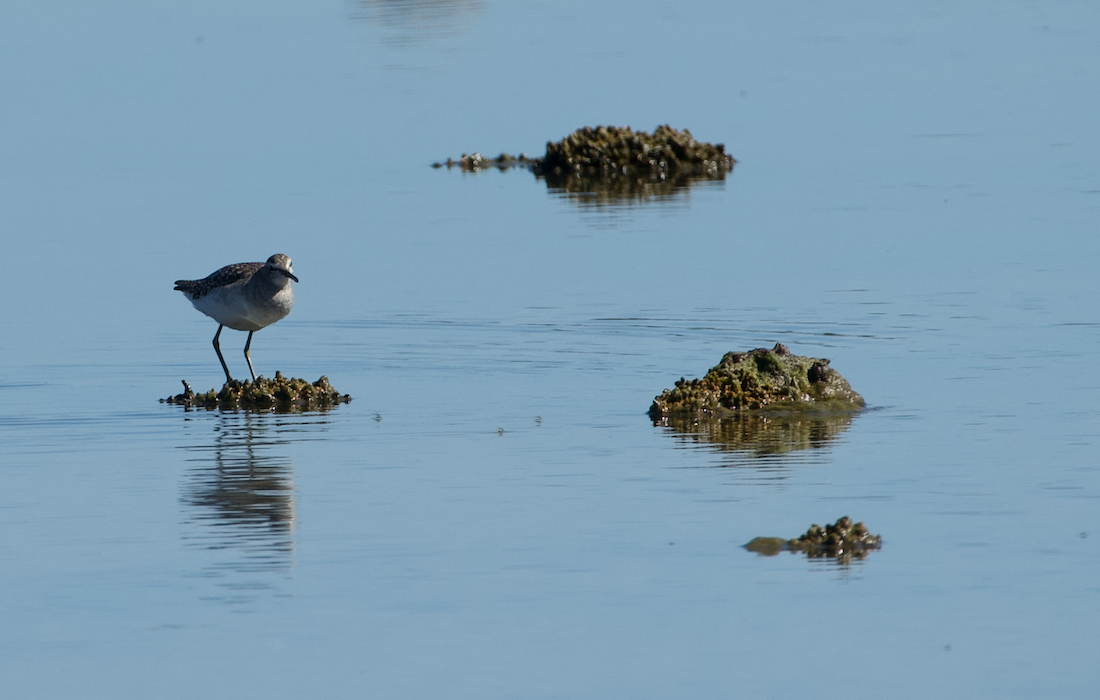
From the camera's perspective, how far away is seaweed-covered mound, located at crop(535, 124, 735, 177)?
26.4 metres

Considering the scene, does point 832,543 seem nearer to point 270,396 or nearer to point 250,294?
point 270,396

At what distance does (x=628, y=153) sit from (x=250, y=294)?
39.4 ft

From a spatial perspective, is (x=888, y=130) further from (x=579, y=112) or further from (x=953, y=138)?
(x=579, y=112)

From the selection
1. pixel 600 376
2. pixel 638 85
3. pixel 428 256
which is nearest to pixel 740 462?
pixel 600 376

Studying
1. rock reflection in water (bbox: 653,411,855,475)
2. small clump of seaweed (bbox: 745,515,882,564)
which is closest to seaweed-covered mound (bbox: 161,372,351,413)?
rock reflection in water (bbox: 653,411,855,475)

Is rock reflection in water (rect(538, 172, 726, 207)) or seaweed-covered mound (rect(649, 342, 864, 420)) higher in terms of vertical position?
rock reflection in water (rect(538, 172, 726, 207))

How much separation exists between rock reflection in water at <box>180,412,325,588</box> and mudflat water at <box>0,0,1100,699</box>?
5 cm

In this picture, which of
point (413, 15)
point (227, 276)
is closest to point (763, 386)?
point (227, 276)

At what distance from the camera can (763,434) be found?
13336 mm

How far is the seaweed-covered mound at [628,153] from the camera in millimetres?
26391

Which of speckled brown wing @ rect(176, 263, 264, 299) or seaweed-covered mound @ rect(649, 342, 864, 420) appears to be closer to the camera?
seaweed-covered mound @ rect(649, 342, 864, 420)

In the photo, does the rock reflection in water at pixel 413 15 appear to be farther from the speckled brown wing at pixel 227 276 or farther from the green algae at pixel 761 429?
the green algae at pixel 761 429

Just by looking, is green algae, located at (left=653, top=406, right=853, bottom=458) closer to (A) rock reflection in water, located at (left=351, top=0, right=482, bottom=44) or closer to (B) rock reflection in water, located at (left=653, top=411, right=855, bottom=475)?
(B) rock reflection in water, located at (left=653, top=411, right=855, bottom=475)

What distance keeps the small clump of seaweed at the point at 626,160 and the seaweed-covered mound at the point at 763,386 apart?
39.4 ft
